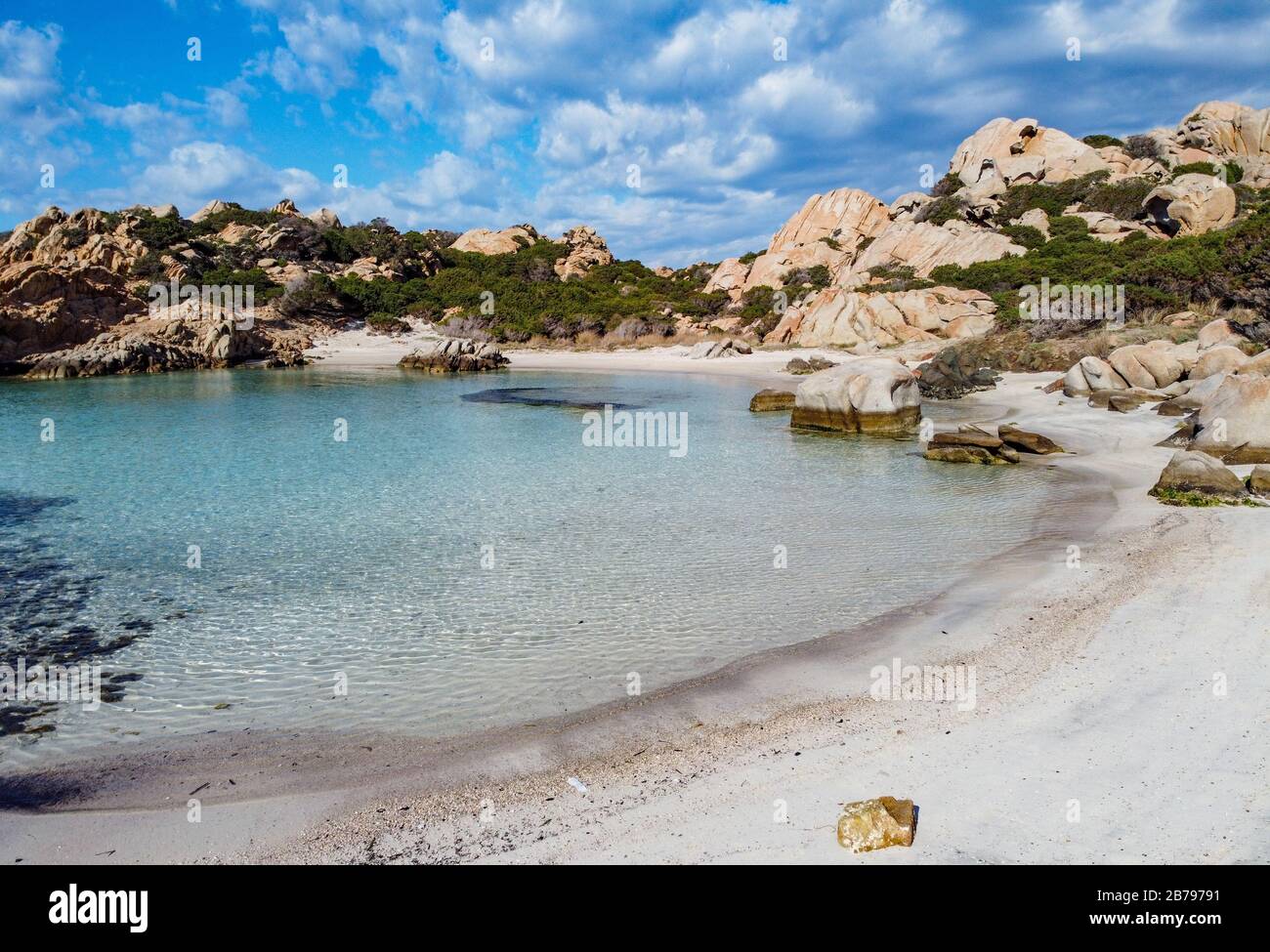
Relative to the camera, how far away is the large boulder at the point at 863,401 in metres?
18.9

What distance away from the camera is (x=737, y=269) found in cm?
6544

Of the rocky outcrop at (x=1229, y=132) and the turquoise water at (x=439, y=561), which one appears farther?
the rocky outcrop at (x=1229, y=132)

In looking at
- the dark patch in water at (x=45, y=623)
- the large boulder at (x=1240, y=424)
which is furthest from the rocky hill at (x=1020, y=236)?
the dark patch in water at (x=45, y=623)

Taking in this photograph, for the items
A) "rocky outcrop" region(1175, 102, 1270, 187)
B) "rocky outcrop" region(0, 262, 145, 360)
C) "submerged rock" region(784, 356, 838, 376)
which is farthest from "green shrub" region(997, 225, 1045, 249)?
"rocky outcrop" region(0, 262, 145, 360)

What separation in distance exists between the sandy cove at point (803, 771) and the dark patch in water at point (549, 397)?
767 inches

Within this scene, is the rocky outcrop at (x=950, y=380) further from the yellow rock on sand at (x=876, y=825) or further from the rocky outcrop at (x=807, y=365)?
the yellow rock on sand at (x=876, y=825)

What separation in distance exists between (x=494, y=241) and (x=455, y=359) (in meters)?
47.8

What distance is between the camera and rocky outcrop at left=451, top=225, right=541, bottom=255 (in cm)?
8331

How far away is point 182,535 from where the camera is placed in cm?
1011
